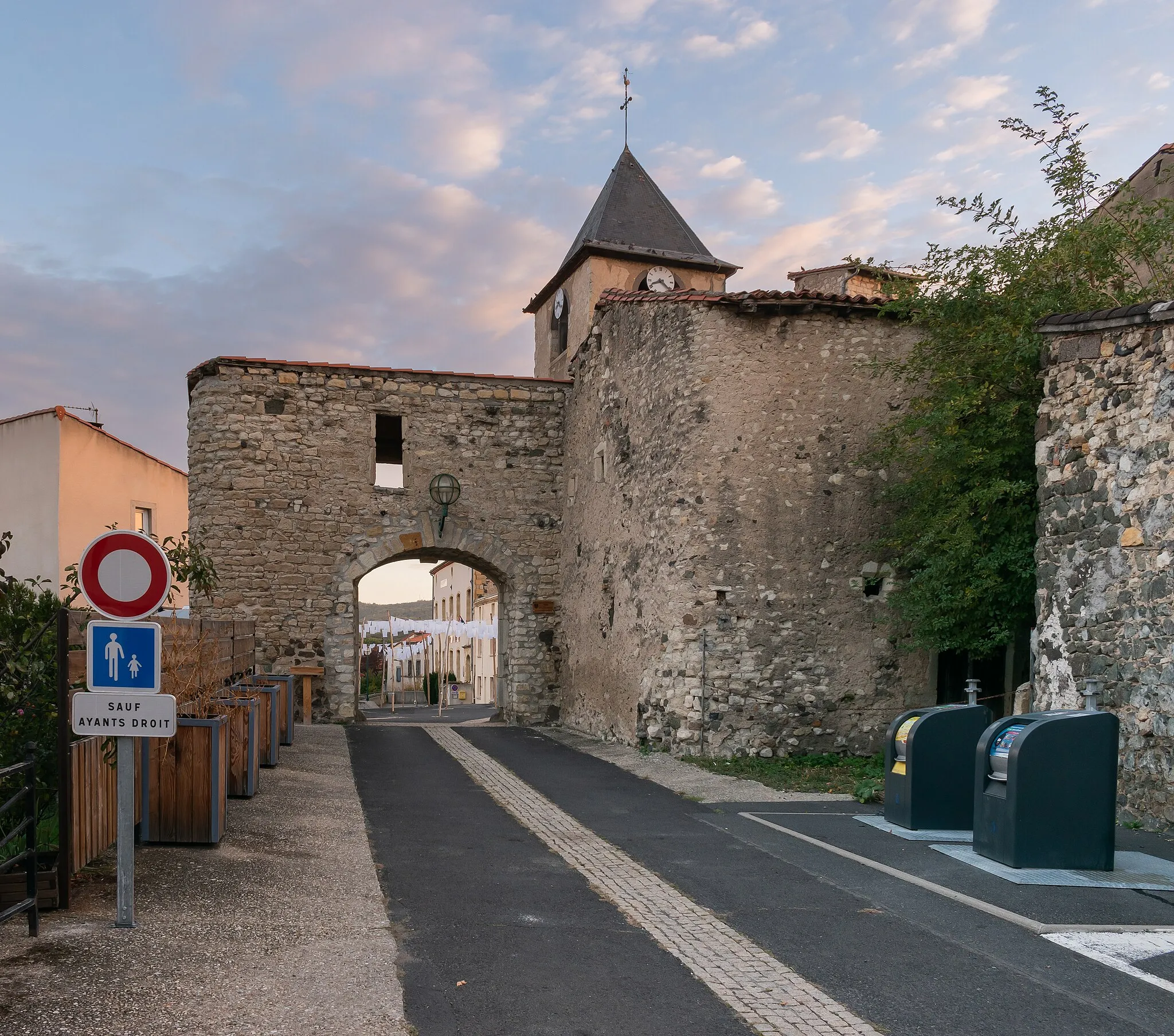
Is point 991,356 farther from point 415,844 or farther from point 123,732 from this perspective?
point 123,732

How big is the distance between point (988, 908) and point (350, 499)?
13353 mm

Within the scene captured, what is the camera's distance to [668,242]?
2302 centimetres

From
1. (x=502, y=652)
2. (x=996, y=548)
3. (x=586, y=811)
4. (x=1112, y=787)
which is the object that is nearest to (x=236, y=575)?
(x=502, y=652)

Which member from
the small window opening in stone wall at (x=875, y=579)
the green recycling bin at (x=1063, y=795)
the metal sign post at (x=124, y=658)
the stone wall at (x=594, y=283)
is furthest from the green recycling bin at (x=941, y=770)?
the stone wall at (x=594, y=283)

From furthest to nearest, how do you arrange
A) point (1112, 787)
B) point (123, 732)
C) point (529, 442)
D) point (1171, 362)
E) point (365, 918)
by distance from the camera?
point (529, 442)
point (1171, 362)
point (1112, 787)
point (365, 918)
point (123, 732)

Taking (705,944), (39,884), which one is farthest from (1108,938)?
(39,884)

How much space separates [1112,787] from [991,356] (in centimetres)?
564

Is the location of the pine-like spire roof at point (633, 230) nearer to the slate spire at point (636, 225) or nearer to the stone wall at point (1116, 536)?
the slate spire at point (636, 225)

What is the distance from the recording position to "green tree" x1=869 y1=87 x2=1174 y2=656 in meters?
10.6

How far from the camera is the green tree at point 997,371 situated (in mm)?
10625

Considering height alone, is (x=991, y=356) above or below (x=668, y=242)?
below

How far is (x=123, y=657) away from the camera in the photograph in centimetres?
510

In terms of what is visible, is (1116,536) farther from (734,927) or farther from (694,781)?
(734,927)

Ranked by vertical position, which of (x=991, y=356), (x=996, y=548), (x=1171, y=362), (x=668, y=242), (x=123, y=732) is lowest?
(x=123, y=732)
